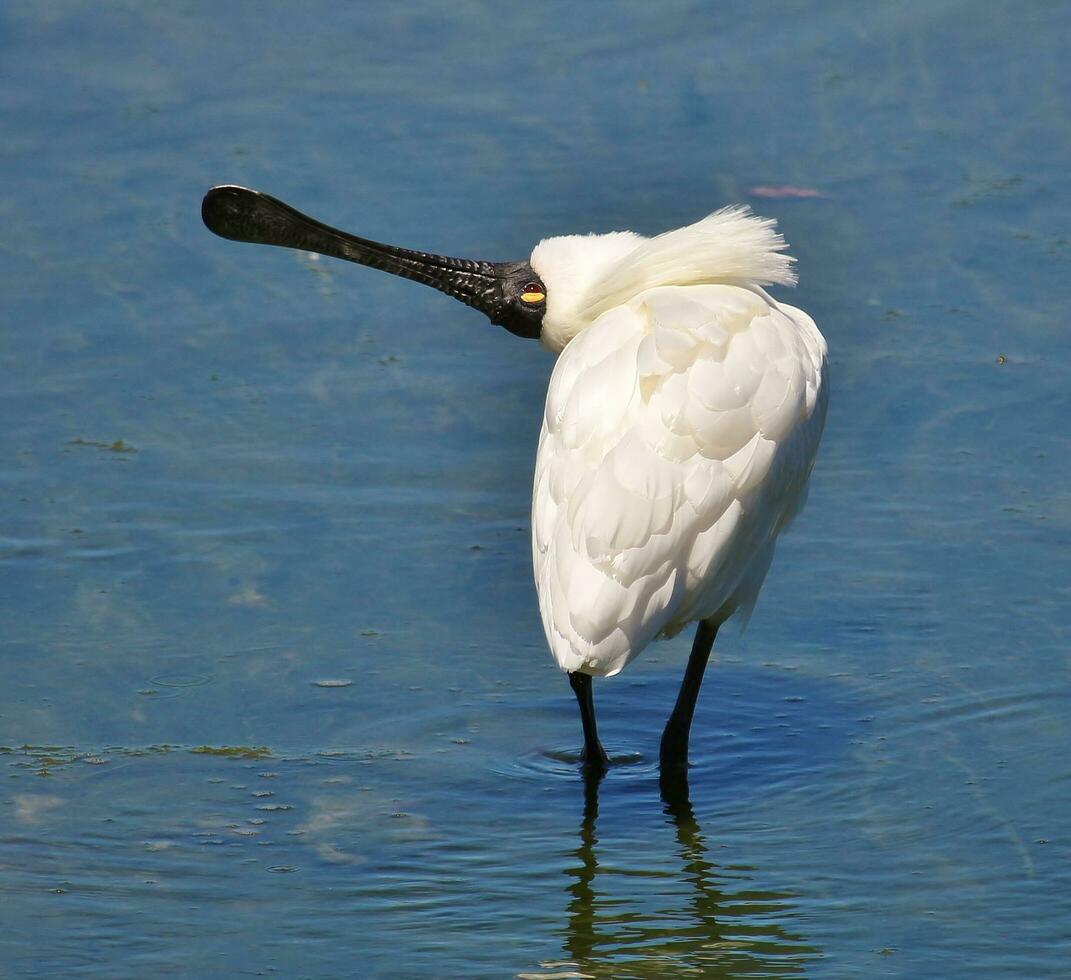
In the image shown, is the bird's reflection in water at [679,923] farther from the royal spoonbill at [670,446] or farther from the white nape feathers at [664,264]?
the white nape feathers at [664,264]

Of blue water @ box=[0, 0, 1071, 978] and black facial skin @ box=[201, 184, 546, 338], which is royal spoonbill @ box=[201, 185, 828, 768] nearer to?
black facial skin @ box=[201, 184, 546, 338]

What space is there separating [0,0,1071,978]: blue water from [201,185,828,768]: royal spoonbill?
1.98 feet

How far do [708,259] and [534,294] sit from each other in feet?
2.36

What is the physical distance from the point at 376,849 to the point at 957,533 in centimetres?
310

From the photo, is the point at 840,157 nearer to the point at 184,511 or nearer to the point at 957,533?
the point at 957,533

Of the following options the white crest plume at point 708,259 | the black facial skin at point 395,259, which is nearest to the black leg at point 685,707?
the white crest plume at point 708,259

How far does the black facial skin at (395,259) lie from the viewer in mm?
7039

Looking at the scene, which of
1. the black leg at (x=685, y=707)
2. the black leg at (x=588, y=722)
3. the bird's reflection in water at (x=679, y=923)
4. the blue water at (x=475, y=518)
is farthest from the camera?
the black leg at (x=685, y=707)

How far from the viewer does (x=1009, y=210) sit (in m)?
10.8

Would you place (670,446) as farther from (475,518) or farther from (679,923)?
(475,518)

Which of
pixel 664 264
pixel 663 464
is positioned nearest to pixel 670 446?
pixel 663 464

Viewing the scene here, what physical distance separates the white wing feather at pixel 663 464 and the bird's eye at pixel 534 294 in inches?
23.4

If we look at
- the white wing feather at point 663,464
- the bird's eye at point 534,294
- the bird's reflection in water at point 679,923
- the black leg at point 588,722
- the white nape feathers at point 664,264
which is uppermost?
the white nape feathers at point 664,264

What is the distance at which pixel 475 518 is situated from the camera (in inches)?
329
